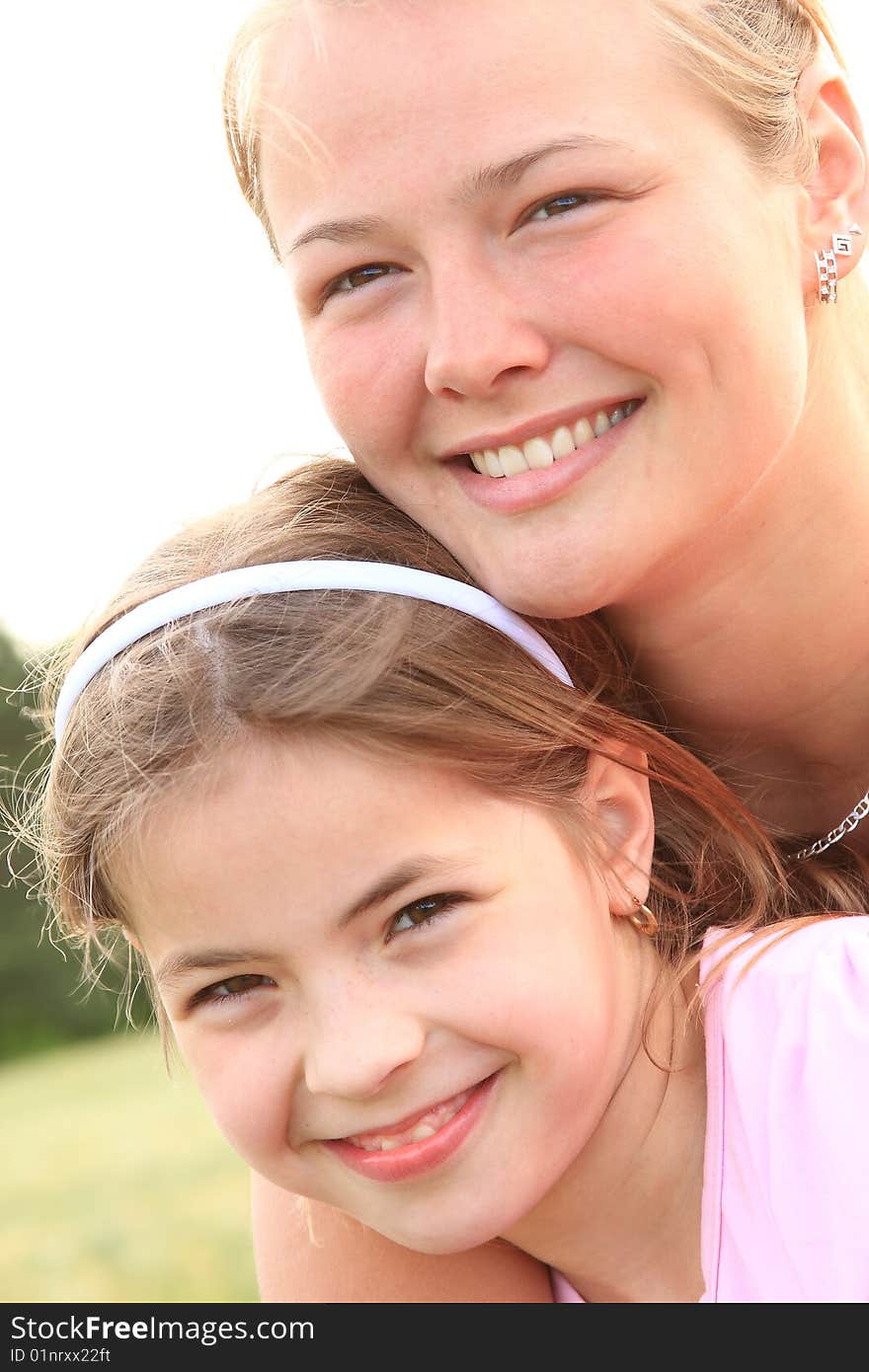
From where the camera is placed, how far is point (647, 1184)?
9.94 ft

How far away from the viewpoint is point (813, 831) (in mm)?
3740

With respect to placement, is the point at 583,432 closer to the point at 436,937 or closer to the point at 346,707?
the point at 346,707

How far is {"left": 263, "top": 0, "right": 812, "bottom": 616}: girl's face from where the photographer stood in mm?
2697

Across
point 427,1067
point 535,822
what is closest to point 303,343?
point 535,822

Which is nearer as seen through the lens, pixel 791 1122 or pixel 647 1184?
pixel 791 1122

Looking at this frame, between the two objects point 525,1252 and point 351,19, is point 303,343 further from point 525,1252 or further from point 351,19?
point 525,1252

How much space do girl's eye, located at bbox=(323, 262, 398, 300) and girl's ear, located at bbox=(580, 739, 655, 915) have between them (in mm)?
980

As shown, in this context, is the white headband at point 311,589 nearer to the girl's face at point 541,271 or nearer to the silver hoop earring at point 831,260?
the girl's face at point 541,271

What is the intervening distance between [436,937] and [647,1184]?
2.47ft

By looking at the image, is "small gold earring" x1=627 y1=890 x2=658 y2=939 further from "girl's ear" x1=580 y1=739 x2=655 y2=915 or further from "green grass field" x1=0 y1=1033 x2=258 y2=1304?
"green grass field" x1=0 y1=1033 x2=258 y2=1304

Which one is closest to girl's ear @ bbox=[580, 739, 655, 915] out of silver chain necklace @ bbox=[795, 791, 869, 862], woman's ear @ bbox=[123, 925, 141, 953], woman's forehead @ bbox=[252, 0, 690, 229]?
silver chain necklace @ bbox=[795, 791, 869, 862]

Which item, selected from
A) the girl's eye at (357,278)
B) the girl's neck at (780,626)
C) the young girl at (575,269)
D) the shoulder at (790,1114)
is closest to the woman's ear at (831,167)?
the young girl at (575,269)

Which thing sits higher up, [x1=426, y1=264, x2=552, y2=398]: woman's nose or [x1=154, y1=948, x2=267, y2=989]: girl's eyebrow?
[x1=426, y1=264, x2=552, y2=398]: woman's nose

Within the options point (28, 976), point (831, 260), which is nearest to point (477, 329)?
point (831, 260)
